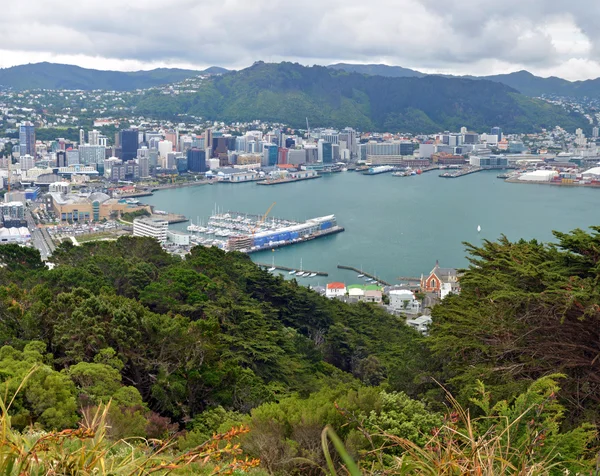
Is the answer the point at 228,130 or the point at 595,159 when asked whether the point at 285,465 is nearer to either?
the point at 595,159

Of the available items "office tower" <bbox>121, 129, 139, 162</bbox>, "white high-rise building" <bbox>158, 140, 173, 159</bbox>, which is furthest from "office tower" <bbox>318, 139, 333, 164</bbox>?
"office tower" <bbox>121, 129, 139, 162</bbox>

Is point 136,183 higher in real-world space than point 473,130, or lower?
lower

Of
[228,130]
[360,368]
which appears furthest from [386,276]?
[228,130]

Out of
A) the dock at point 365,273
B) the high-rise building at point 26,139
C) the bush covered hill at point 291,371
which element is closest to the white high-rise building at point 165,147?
the high-rise building at point 26,139

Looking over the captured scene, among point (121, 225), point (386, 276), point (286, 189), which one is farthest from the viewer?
point (286, 189)

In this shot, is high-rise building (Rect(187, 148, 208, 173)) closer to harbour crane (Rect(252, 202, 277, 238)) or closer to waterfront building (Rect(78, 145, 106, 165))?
waterfront building (Rect(78, 145, 106, 165))
